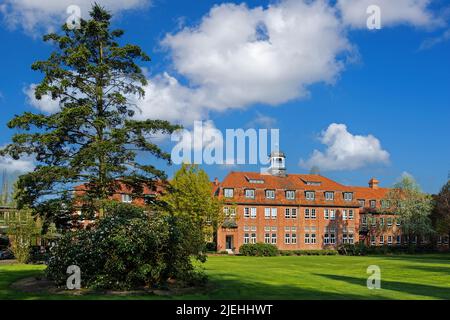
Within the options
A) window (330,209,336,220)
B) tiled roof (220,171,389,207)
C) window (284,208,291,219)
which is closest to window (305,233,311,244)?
window (284,208,291,219)

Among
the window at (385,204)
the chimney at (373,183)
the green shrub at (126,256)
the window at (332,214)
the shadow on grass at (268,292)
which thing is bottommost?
the shadow on grass at (268,292)

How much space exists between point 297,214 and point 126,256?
61.4m

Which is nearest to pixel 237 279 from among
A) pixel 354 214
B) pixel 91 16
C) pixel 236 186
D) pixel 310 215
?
pixel 91 16

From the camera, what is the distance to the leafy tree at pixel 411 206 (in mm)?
74625

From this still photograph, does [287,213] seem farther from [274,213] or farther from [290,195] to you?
[290,195]

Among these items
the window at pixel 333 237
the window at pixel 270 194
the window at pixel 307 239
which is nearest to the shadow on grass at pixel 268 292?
the window at pixel 270 194

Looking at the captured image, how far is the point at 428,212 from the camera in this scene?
75.6 meters

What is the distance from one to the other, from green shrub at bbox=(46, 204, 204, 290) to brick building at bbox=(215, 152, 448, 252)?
50.7 metres

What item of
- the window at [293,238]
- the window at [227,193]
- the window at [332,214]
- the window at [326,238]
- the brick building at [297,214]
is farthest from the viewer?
the window at [332,214]

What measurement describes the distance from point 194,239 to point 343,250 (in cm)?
5402

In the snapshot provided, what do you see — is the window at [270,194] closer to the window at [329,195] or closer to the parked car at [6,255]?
the window at [329,195]

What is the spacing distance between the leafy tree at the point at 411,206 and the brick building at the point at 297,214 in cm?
226

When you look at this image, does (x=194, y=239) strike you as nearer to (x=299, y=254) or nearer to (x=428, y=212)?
(x=299, y=254)

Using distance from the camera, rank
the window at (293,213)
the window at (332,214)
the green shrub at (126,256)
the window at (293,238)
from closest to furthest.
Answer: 1. the green shrub at (126,256)
2. the window at (293,238)
3. the window at (293,213)
4. the window at (332,214)
